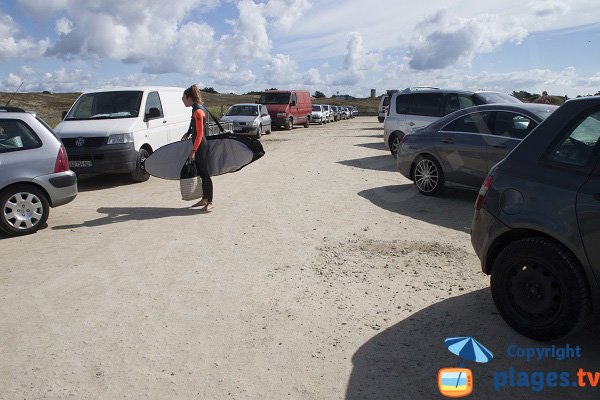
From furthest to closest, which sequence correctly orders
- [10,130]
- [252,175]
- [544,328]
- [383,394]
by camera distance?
[252,175]
[10,130]
[544,328]
[383,394]

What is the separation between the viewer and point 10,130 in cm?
643

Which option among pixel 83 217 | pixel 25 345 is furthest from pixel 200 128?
pixel 25 345

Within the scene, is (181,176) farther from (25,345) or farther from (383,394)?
(383,394)

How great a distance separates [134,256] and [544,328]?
418cm

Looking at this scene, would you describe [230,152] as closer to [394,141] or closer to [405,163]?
[405,163]

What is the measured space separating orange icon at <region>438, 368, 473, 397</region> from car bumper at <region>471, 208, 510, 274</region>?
103cm

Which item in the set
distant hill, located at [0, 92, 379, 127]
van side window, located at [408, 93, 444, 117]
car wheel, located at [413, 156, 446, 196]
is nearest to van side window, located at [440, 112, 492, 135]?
car wheel, located at [413, 156, 446, 196]

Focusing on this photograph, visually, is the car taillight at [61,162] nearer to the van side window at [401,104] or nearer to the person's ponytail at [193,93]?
the person's ponytail at [193,93]

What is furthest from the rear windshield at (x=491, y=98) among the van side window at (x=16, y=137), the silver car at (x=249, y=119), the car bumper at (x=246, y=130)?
the car bumper at (x=246, y=130)

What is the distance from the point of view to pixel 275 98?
2680 cm

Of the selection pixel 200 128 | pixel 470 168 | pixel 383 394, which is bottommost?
pixel 383 394

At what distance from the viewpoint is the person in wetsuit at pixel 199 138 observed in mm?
7227

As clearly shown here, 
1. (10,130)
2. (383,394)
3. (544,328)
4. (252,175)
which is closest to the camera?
(383,394)

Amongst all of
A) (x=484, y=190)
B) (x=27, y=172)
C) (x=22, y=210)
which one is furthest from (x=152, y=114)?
(x=484, y=190)
